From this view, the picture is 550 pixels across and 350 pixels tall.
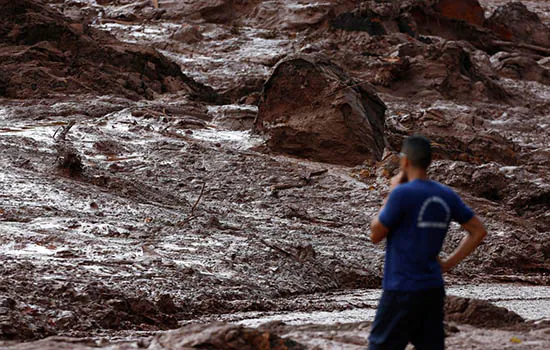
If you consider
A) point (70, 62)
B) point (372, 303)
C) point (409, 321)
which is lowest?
point (372, 303)

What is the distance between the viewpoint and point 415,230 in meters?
3.33

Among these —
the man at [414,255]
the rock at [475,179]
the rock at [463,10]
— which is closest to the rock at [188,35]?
the rock at [463,10]

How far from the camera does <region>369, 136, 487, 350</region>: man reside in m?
3.32

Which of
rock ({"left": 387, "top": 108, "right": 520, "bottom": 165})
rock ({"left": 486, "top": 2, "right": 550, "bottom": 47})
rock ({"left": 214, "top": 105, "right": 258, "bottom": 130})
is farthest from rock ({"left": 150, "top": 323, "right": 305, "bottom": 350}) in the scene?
rock ({"left": 486, "top": 2, "right": 550, "bottom": 47})

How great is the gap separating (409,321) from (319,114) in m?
9.38

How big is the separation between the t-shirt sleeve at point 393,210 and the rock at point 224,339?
4.36 ft

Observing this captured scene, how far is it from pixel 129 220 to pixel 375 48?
1375 cm

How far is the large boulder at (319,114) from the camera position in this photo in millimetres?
12438

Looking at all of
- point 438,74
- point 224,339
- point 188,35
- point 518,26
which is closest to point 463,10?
point 518,26

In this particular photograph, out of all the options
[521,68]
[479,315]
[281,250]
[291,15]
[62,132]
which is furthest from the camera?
[291,15]

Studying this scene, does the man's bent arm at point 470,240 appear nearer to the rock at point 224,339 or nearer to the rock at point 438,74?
the rock at point 224,339

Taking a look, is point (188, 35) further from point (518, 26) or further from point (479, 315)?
point (479, 315)

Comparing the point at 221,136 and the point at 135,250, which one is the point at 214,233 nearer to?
the point at 135,250

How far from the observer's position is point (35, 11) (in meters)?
17.9
